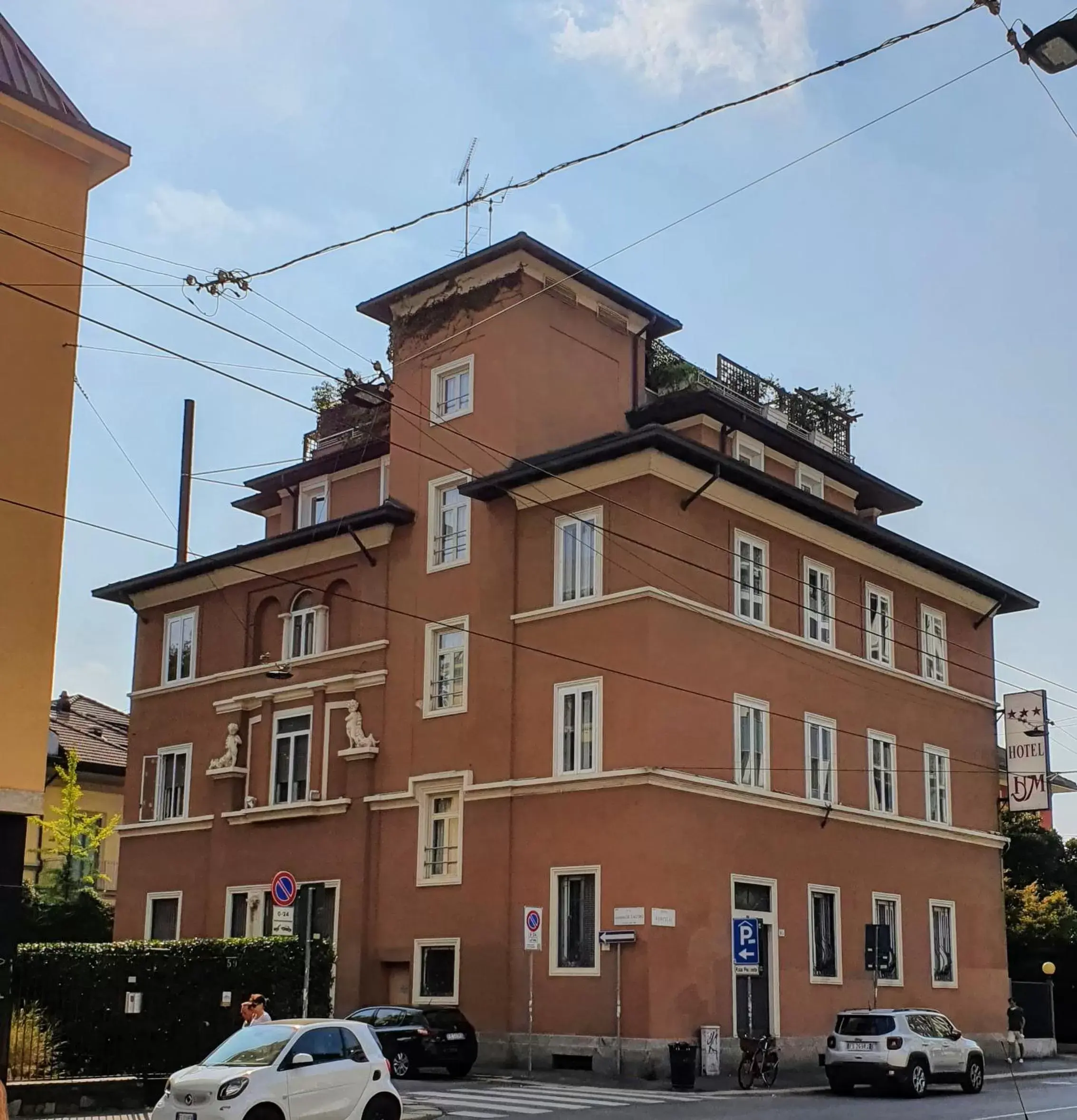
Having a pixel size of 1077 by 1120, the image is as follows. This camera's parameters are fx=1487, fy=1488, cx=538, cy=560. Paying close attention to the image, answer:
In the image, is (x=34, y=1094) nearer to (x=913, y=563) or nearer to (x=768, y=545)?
(x=768, y=545)

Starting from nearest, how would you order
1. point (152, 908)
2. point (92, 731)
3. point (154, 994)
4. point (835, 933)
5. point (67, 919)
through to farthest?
1. point (154, 994)
2. point (835, 933)
3. point (152, 908)
4. point (67, 919)
5. point (92, 731)

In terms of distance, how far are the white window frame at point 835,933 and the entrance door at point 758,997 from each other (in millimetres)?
1471

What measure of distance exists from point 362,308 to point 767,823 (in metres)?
16.9

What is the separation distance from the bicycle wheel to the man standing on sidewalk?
42.6ft

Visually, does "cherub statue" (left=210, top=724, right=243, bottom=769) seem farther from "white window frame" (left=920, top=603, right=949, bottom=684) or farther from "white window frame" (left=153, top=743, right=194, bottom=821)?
"white window frame" (left=920, top=603, right=949, bottom=684)

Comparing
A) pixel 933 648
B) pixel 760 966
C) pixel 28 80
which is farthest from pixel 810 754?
pixel 28 80

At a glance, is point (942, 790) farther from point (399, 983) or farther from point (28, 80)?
point (28, 80)

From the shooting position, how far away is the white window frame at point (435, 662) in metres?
33.9

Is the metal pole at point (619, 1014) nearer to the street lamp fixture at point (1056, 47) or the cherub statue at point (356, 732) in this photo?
the cherub statue at point (356, 732)

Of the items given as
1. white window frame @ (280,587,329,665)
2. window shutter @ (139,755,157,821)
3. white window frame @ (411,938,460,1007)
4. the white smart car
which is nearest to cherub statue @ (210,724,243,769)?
white window frame @ (280,587,329,665)

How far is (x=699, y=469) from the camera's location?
32.0 meters

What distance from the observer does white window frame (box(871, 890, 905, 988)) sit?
35.0m

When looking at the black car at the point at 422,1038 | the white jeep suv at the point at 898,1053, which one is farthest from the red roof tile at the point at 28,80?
the white jeep suv at the point at 898,1053

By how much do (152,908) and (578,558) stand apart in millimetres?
16329
